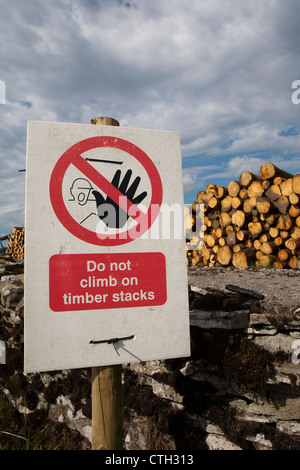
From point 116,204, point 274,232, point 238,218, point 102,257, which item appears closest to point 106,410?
point 102,257

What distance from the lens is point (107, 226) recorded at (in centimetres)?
182

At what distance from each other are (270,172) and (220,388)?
547 cm

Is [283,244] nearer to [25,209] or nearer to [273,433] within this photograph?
[273,433]

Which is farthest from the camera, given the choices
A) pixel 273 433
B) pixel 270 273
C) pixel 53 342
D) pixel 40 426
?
pixel 270 273

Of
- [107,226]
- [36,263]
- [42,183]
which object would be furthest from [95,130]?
[36,263]

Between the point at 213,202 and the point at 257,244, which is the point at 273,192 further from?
the point at 213,202

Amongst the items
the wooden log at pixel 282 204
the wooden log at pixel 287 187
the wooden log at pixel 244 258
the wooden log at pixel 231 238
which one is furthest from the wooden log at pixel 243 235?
the wooden log at pixel 287 187

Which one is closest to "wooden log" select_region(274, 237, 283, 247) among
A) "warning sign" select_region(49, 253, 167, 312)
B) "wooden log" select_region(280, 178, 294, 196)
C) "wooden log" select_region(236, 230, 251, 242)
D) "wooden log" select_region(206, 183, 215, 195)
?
"wooden log" select_region(236, 230, 251, 242)

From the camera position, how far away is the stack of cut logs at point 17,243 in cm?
1960

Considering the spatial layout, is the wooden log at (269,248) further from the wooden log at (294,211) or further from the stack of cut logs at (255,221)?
the wooden log at (294,211)

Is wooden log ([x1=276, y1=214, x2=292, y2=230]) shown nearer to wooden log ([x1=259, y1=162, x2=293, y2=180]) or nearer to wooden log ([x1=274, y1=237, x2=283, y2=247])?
wooden log ([x1=274, y1=237, x2=283, y2=247])

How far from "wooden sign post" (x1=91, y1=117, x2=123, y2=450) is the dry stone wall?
736mm

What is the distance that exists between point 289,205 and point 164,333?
225 inches

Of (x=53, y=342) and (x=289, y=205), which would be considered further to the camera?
(x=289, y=205)
